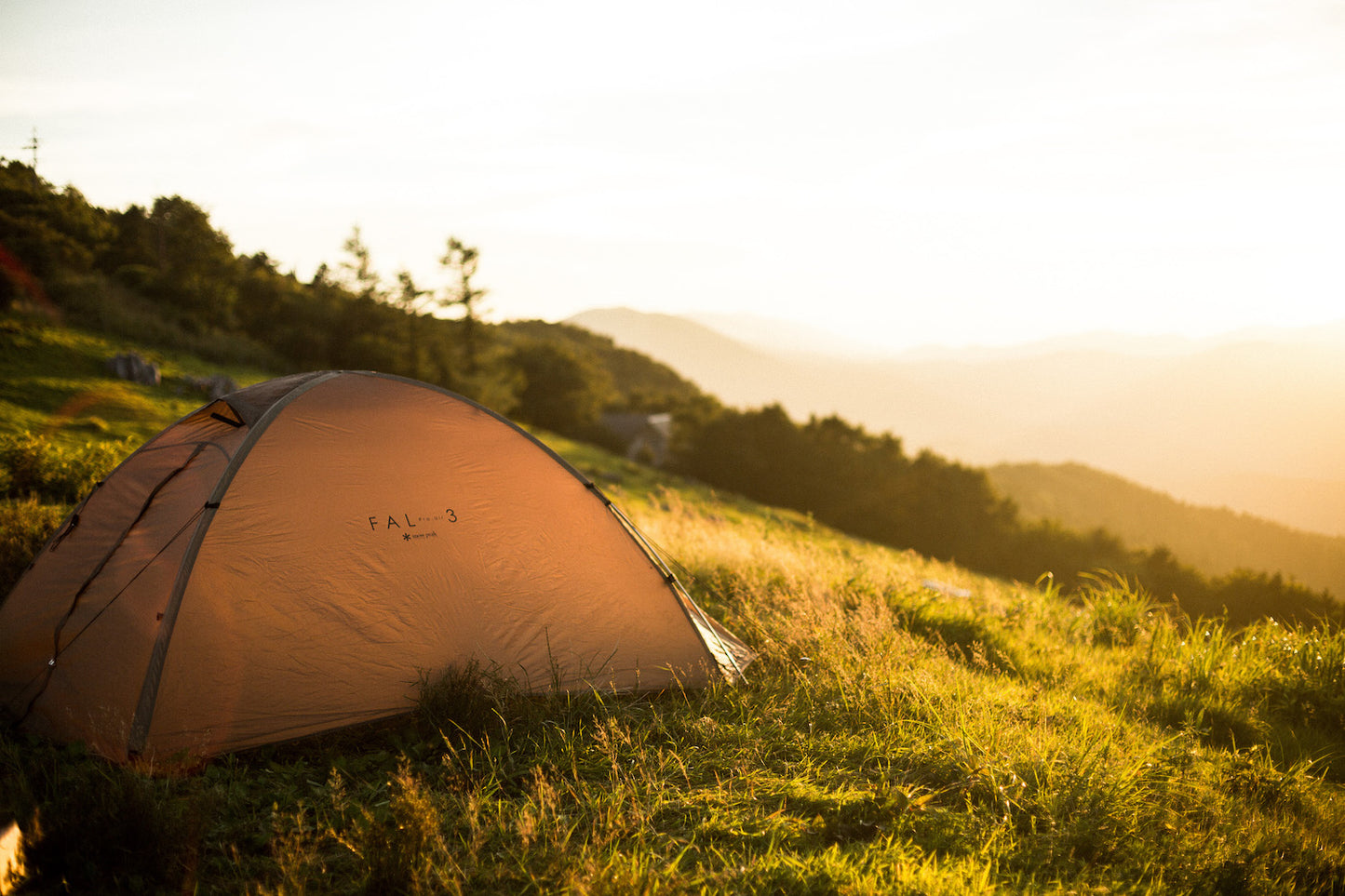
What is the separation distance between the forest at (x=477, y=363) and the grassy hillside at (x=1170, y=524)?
5.63 m

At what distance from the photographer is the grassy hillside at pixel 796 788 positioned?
284 centimetres

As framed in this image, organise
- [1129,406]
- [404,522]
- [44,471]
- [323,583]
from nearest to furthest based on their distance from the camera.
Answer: [323,583], [404,522], [44,471], [1129,406]

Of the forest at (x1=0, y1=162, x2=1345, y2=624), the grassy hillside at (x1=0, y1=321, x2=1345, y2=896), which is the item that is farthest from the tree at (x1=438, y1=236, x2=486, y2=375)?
the grassy hillside at (x1=0, y1=321, x2=1345, y2=896)

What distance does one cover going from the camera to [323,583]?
13.6 feet

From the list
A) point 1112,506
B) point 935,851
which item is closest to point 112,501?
point 935,851

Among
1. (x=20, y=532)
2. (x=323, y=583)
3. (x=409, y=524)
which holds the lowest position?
(x=20, y=532)

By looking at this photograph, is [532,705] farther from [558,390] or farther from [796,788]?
[558,390]

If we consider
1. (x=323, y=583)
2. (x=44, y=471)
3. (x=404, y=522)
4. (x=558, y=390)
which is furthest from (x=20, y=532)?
(x=558, y=390)

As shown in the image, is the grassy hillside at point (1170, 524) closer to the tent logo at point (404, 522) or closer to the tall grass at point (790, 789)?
the tall grass at point (790, 789)

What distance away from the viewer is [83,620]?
3.99 metres

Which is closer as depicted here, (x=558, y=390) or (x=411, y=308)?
(x=411, y=308)

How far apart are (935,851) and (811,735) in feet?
3.70

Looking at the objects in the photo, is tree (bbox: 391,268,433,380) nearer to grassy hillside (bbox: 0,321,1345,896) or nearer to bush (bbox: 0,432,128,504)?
bush (bbox: 0,432,128,504)

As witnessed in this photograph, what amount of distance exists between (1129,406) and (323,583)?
174812 millimetres
